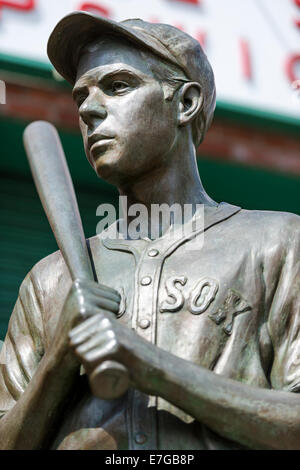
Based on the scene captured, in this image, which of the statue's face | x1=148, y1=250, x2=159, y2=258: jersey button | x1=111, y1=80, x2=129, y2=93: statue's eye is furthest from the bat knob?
x1=111, y1=80, x2=129, y2=93: statue's eye

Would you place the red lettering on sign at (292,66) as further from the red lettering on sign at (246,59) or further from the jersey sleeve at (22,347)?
the jersey sleeve at (22,347)

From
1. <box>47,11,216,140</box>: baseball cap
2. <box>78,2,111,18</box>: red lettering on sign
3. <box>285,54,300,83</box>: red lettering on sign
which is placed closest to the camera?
<box>47,11,216,140</box>: baseball cap

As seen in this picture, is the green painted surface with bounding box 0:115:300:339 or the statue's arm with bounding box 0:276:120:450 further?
the green painted surface with bounding box 0:115:300:339

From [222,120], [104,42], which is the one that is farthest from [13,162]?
[104,42]

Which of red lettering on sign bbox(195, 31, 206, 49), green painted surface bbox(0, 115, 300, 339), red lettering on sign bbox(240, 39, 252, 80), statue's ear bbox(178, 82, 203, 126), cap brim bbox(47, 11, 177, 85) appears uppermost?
cap brim bbox(47, 11, 177, 85)

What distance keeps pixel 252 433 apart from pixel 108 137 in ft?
3.10

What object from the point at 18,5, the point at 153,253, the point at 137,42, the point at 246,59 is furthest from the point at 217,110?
the point at 153,253

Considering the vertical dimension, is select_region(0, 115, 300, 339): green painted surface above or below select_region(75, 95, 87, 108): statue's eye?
below

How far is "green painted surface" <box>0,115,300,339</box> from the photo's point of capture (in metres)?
7.41

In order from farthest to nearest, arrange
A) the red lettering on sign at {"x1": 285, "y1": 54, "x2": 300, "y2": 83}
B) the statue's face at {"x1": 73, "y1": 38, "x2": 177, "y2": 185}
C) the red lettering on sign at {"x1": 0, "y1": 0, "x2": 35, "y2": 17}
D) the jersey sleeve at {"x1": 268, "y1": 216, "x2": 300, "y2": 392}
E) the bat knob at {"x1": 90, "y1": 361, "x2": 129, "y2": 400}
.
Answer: the red lettering on sign at {"x1": 285, "y1": 54, "x2": 300, "y2": 83} → the red lettering on sign at {"x1": 0, "y1": 0, "x2": 35, "y2": 17} → the statue's face at {"x1": 73, "y1": 38, "x2": 177, "y2": 185} → the jersey sleeve at {"x1": 268, "y1": 216, "x2": 300, "y2": 392} → the bat knob at {"x1": 90, "y1": 361, "x2": 129, "y2": 400}

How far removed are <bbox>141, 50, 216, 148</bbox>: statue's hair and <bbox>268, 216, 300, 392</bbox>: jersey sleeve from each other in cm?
56

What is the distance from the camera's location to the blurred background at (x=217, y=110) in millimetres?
7375

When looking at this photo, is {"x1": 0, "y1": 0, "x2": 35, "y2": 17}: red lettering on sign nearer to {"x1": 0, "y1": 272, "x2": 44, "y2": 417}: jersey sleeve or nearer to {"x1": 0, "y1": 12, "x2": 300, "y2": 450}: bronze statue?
{"x1": 0, "y1": 12, "x2": 300, "y2": 450}: bronze statue

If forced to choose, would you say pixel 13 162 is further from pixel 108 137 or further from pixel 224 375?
pixel 224 375
